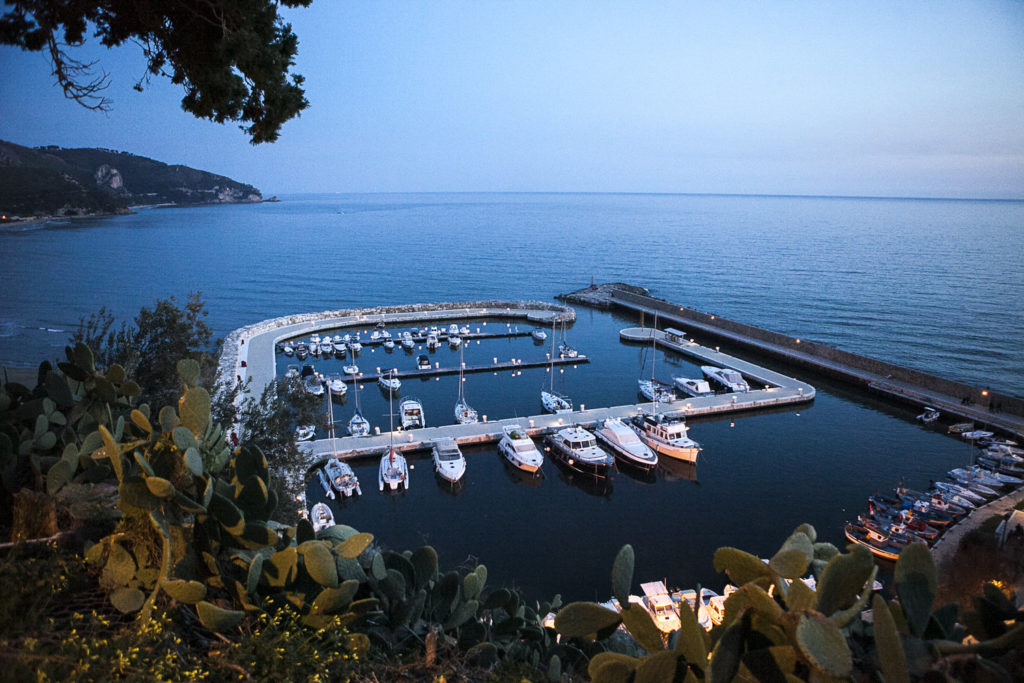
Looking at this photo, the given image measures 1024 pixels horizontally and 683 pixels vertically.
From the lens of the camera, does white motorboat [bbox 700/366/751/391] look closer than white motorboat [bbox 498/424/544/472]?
No

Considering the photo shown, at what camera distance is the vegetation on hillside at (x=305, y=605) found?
2061 millimetres

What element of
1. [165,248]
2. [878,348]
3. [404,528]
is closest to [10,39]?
[404,528]

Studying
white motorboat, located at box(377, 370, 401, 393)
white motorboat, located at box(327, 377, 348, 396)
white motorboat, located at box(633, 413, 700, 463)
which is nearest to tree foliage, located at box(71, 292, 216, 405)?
white motorboat, located at box(633, 413, 700, 463)

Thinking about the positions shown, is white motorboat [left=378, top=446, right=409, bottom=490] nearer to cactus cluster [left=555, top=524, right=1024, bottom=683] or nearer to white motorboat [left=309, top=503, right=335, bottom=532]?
white motorboat [left=309, top=503, right=335, bottom=532]

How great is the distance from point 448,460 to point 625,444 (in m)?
5.94

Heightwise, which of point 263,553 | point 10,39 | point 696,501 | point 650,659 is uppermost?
point 10,39

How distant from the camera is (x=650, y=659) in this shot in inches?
89.9

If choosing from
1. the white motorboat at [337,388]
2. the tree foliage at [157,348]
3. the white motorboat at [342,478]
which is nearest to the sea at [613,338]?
the white motorboat at [342,478]

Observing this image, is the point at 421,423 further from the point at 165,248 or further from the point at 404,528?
the point at 165,248

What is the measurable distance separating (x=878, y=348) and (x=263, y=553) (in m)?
41.7

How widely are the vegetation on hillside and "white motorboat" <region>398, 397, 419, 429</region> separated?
55.7 feet

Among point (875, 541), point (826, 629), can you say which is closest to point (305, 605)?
point (826, 629)

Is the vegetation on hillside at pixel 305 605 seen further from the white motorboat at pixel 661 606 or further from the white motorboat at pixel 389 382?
the white motorboat at pixel 389 382

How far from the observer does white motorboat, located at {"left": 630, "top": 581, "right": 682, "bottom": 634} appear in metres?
11.1
